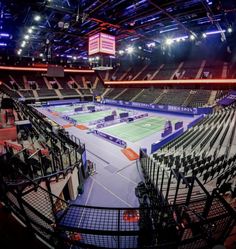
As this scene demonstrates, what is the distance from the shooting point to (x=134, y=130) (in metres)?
17.4

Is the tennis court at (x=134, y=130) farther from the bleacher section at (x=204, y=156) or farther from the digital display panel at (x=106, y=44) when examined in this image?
the digital display panel at (x=106, y=44)

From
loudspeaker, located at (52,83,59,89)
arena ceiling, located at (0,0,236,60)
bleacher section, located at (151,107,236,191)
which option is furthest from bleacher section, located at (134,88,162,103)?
loudspeaker, located at (52,83,59,89)

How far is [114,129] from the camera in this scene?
713 inches

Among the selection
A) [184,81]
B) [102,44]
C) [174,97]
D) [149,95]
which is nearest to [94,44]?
[102,44]

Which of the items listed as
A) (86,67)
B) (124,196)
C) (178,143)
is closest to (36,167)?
(124,196)

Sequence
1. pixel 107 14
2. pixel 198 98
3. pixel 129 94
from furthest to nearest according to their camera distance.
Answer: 1. pixel 129 94
2. pixel 198 98
3. pixel 107 14

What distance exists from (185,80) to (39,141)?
25.7 metres

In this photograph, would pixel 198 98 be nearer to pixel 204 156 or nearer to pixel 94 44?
pixel 94 44

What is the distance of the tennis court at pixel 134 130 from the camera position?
612 inches

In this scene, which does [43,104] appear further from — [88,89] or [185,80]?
[185,80]

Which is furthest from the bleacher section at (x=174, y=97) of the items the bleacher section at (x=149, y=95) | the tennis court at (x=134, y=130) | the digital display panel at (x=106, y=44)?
the digital display panel at (x=106, y=44)

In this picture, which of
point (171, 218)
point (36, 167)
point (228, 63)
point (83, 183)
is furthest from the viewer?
point (228, 63)

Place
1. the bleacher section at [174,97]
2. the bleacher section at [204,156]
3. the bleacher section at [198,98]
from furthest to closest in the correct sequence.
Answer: the bleacher section at [174,97] → the bleacher section at [198,98] → the bleacher section at [204,156]

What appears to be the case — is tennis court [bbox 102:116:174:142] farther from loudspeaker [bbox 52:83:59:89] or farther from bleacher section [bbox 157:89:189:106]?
loudspeaker [bbox 52:83:59:89]
